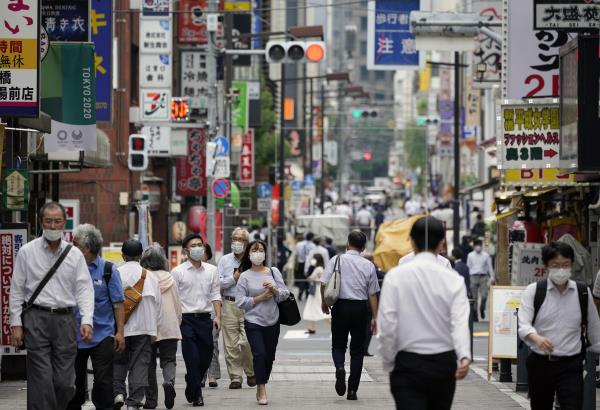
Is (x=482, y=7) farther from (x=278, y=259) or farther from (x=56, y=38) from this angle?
(x=56, y=38)

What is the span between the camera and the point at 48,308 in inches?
448

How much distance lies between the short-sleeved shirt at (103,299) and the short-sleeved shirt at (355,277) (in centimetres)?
366

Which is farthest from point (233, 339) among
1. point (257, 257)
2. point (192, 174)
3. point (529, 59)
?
point (192, 174)

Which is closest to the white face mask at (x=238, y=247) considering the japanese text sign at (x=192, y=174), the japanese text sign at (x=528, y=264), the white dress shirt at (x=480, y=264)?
the japanese text sign at (x=528, y=264)

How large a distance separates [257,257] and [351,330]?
134cm

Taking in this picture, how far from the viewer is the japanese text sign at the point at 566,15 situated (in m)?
17.1

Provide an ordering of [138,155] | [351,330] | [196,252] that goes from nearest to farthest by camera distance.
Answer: [196,252] → [351,330] → [138,155]

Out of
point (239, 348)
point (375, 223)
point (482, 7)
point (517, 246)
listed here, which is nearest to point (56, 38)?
point (239, 348)

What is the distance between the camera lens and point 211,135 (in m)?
32.2

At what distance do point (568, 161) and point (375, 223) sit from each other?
54.2m

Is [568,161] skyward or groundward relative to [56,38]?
groundward

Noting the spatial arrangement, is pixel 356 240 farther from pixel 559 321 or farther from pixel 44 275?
pixel 559 321

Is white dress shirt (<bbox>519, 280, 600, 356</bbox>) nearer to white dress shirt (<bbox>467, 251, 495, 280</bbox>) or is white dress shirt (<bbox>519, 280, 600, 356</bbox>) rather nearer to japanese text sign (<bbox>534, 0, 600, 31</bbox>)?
japanese text sign (<bbox>534, 0, 600, 31</bbox>)

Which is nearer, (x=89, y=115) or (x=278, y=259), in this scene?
(x=89, y=115)
